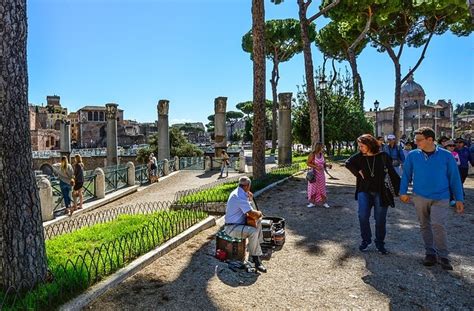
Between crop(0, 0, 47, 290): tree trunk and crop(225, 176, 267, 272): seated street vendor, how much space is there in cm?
219

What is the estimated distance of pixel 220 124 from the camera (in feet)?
69.2

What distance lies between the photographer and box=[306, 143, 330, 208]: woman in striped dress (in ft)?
25.2

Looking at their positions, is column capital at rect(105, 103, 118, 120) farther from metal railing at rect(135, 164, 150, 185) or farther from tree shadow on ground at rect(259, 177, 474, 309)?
tree shadow on ground at rect(259, 177, 474, 309)

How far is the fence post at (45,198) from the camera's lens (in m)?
8.58

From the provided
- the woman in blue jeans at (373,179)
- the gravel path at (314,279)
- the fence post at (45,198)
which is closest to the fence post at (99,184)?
the fence post at (45,198)

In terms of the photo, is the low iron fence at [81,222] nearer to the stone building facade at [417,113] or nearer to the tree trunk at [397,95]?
the tree trunk at [397,95]

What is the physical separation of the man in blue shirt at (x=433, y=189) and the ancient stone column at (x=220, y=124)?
54.5ft

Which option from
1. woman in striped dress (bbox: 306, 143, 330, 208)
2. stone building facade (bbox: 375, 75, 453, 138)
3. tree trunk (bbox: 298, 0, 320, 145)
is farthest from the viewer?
stone building facade (bbox: 375, 75, 453, 138)

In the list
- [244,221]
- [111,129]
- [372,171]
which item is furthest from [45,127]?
[372,171]

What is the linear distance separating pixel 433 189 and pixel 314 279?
5.79 feet

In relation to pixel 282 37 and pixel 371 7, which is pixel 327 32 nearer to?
pixel 282 37

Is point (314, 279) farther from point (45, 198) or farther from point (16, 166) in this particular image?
point (45, 198)

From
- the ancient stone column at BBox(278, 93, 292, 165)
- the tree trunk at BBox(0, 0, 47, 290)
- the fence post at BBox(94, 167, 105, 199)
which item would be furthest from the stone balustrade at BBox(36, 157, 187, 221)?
the ancient stone column at BBox(278, 93, 292, 165)

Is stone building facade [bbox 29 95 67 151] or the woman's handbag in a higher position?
stone building facade [bbox 29 95 67 151]
